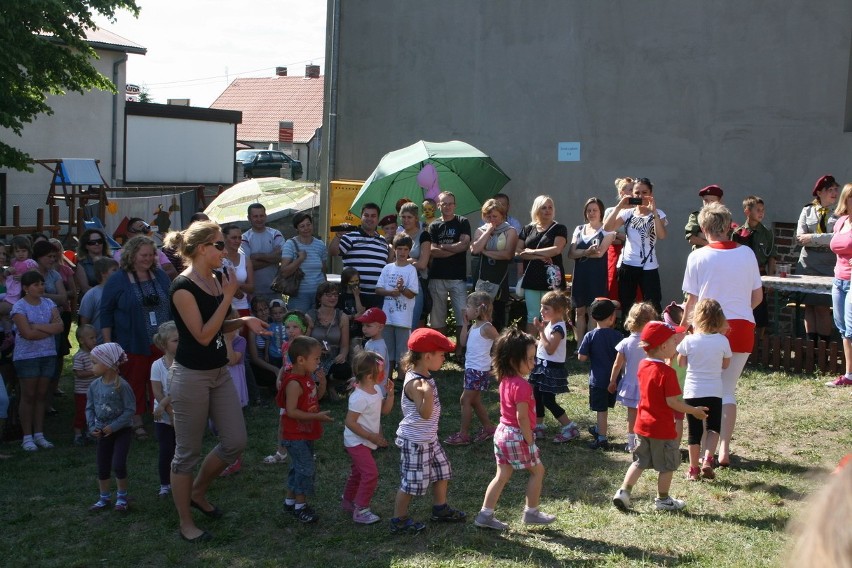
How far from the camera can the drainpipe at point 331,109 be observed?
671 inches

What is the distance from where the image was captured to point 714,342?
661 centimetres

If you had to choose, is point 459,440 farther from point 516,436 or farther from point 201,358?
point 201,358

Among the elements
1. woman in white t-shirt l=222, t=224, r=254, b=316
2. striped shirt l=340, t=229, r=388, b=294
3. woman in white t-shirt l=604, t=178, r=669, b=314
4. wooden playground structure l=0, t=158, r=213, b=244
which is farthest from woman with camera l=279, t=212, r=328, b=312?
wooden playground structure l=0, t=158, r=213, b=244

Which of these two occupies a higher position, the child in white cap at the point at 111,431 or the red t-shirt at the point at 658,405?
the red t-shirt at the point at 658,405

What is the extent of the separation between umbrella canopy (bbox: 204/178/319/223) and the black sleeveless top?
1077 centimetres

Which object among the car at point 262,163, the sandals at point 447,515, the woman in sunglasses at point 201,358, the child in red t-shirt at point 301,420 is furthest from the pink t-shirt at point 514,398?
the car at point 262,163

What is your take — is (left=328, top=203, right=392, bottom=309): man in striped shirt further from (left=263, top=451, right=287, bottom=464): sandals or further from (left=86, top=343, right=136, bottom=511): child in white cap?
(left=86, top=343, right=136, bottom=511): child in white cap

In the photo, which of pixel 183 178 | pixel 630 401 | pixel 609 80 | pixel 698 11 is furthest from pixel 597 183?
pixel 183 178

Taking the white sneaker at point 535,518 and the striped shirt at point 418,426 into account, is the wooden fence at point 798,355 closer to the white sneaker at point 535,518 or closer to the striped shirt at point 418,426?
the white sneaker at point 535,518

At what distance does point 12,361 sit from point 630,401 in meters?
6.02

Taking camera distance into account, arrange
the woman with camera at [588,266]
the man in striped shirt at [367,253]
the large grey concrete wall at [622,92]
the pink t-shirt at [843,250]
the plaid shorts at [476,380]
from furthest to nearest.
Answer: the large grey concrete wall at [622,92], the woman with camera at [588,266], the man in striped shirt at [367,253], the pink t-shirt at [843,250], the plaid shorts at [476,380]

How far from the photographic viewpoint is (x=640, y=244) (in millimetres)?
10648

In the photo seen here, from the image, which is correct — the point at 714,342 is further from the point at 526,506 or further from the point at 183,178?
the point at 183,178

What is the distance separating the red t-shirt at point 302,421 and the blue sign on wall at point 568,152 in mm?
8246
